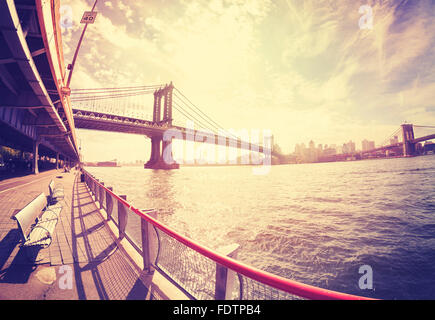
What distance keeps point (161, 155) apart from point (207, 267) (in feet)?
224

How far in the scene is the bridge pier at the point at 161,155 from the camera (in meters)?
66.7

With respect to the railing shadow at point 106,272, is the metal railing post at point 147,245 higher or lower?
higher

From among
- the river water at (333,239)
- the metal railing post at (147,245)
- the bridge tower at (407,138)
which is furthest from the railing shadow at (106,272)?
the bridge tower at (407,138)

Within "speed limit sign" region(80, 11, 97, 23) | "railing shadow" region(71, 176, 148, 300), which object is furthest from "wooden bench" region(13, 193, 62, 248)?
"speed limit sign" region(80, 11, 97, 23)

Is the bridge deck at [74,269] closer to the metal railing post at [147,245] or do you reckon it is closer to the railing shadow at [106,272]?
the railing shadow at [106,272]

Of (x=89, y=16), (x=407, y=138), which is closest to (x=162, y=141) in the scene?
(x=89, y=16)

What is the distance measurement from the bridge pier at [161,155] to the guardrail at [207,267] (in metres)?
62.5

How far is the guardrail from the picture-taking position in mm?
1232

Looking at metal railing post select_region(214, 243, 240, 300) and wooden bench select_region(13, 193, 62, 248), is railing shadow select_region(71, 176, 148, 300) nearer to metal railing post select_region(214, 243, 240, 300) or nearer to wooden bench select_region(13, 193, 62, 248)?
wooden bench select_region(13, 193, 62, 248)

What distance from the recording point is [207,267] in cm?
317

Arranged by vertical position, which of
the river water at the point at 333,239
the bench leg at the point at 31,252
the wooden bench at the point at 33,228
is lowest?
the river water at the point at 333,239

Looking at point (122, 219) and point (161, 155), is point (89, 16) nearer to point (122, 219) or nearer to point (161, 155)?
point (122, 219)
